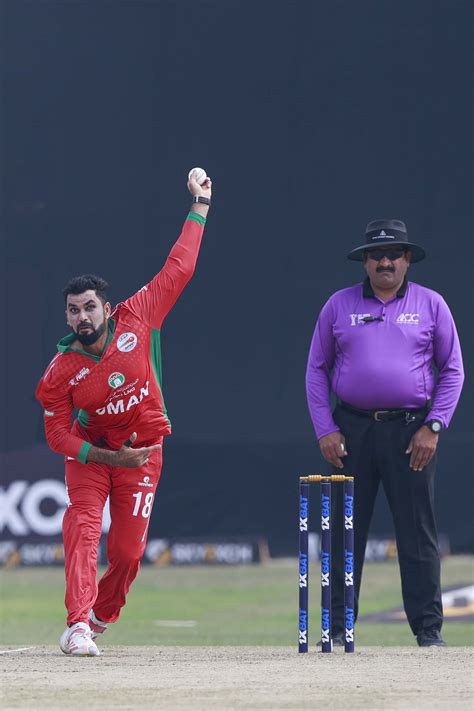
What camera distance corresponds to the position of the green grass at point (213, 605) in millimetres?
7195

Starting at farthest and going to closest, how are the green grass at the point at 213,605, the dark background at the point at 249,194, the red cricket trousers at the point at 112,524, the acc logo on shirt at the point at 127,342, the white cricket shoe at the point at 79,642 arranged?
1. the dark background at the point at 249,194
2. the green grass at the point at 213,605
3. the acc logo on shirt at the point at 127,342
4. the red cricket trousers at the point at 112,524
5. the white cricket shoe at the point at 79,642

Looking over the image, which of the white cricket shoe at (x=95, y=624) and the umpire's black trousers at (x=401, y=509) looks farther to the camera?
the white cricket shoe at (x=95, y=624)

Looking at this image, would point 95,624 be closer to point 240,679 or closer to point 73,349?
point 73,349

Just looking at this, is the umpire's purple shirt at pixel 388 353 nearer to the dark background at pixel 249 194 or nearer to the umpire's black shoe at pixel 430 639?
the umpire's black shoe at pixel 430 639

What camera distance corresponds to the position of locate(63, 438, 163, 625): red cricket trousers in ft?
16.5

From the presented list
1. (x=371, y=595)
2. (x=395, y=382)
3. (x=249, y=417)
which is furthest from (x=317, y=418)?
(x=249, y=417)

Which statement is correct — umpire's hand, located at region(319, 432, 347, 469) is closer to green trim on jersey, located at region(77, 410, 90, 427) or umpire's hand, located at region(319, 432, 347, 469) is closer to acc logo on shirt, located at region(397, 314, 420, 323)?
acc logo on shirt, located at region(397, 314, 420, 323)

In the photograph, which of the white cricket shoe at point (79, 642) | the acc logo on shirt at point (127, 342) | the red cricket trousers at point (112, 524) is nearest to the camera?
the white cricket shoe at point (79, 642)

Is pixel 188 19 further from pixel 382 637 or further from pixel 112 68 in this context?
pixel 382 637

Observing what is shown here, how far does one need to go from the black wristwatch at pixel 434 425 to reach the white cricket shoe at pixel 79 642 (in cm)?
146

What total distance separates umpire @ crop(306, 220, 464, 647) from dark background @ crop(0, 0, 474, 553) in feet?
17.1

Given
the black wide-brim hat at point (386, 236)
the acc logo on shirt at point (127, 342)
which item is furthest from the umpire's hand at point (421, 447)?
the acc logo on shirt at point (127, 342)

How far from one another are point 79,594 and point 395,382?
4.63 ft

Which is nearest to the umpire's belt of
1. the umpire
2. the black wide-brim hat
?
the umpire
